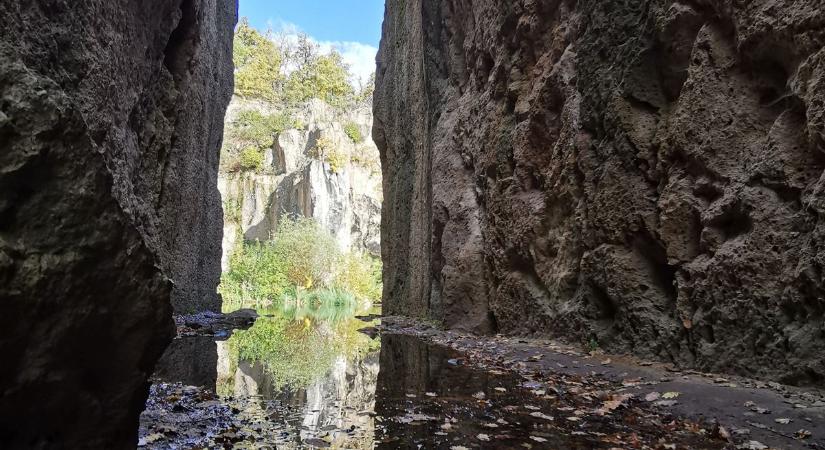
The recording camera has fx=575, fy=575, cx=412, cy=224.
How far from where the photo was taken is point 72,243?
2273 mm

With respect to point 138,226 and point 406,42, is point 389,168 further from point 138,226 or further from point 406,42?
point 138,226

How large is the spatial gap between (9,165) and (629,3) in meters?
8.16

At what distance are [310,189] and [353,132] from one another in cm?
737

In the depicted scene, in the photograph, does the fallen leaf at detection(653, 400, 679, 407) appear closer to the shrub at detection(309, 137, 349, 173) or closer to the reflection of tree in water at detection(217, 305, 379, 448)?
the reflection of tree in water at detection(217, 305, 379, 448)

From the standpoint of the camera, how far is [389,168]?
21.9m

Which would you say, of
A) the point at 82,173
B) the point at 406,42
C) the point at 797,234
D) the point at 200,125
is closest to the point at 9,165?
the point at 82,173

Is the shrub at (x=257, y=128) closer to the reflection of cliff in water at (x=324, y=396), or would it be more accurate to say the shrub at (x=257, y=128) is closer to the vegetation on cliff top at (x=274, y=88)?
the vegetation on cliff top at (x=274, y=88)

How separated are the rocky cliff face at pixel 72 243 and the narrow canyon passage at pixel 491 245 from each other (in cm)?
1

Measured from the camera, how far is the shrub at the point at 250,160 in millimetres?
48812

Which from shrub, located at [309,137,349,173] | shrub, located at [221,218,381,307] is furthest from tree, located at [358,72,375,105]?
shrub, located at [221,218,381,307]

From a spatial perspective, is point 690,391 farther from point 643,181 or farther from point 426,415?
point 643,181

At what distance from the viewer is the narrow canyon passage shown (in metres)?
2.36

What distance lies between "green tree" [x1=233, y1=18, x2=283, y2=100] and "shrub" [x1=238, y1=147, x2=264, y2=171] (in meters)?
7.24

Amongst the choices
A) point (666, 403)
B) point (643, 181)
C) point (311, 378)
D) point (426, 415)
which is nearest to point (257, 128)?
point (311, 378)
